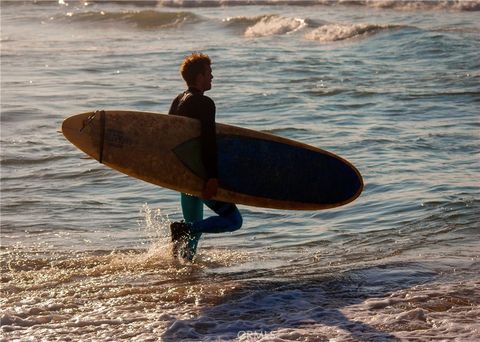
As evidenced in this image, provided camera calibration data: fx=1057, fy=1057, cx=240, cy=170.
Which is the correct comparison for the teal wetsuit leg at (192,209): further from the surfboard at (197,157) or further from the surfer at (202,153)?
the surfboard at (197,157)

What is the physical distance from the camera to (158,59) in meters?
22.7

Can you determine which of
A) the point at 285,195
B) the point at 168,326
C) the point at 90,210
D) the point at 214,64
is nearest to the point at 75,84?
the point at 214,64

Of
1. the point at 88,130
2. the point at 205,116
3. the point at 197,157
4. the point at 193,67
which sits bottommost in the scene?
the point at 197,157

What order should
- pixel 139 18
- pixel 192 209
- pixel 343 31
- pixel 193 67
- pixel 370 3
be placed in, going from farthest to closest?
pixel 370 3 < pixel 139 18 < pixel 343 31 < pixel 192 209 < pixel 193 67

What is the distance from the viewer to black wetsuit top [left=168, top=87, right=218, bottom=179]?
7.44 metres

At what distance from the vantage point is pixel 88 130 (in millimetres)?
7770

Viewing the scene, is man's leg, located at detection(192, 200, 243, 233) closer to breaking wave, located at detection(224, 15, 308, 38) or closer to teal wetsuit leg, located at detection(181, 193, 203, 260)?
teal wetsuit leg, located at detection(181, 193, 203, 260)

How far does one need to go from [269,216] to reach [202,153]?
2.60 metres

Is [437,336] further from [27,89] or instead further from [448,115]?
[27,89]

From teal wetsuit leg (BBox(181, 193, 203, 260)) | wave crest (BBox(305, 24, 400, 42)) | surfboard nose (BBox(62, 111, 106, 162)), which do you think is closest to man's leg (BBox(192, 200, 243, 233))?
teal wetsuit leg (BBox(181, 193, 203, 260))

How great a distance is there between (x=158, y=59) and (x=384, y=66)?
16.7 feet

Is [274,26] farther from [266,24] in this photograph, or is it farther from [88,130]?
[88,130]

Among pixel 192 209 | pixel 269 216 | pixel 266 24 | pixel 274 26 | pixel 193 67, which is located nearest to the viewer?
pixel 193 67

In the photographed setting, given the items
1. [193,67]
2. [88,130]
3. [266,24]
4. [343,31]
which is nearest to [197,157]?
[193,67]
